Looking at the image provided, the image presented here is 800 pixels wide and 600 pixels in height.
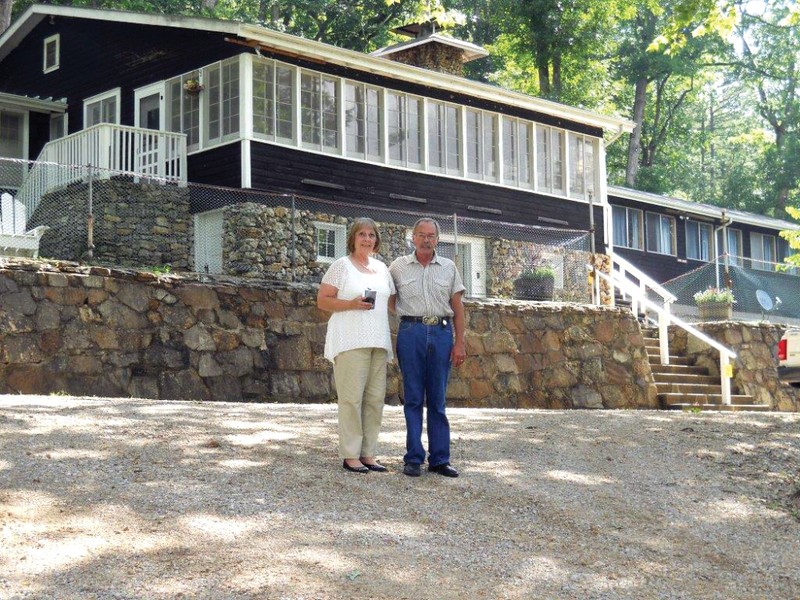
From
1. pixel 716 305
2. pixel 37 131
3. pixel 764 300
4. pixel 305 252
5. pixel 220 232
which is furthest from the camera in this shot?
pixel 764 300

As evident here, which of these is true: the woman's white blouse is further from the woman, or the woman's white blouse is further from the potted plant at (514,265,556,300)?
the potted plant at (514,265,556,300)

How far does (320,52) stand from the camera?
21.2 m

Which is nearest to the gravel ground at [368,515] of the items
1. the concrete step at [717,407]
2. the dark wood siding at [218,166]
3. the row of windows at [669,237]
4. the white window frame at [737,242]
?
the concrete step at [717,407]

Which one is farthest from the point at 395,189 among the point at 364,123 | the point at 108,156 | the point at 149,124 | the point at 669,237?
the point at 669,237

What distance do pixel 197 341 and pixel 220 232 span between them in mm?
5156

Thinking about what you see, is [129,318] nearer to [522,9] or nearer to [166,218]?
[166,218]

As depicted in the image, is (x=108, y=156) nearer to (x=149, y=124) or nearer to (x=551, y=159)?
(x=149, y=124)

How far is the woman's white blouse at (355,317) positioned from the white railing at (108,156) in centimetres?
1235

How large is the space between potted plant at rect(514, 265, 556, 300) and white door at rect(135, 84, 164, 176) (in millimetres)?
6586

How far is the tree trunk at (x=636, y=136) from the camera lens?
46750mm

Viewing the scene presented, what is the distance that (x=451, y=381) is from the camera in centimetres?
1744

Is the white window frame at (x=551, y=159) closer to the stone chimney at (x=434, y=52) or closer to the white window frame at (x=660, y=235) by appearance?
the stone chimney at (x=434, y=52)

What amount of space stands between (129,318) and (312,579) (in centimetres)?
917

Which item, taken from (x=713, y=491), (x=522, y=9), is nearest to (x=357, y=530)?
(x=713, y=491)
